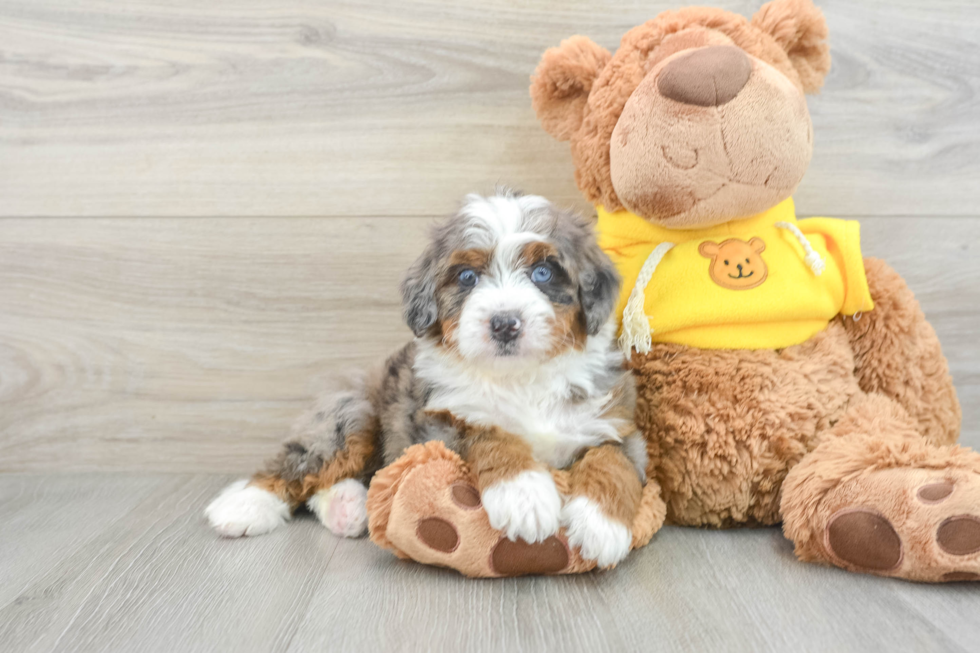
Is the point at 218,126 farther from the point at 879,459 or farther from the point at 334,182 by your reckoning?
the point at 879,459

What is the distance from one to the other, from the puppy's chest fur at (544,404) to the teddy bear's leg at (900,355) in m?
0.71

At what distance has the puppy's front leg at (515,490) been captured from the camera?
4.47 feet

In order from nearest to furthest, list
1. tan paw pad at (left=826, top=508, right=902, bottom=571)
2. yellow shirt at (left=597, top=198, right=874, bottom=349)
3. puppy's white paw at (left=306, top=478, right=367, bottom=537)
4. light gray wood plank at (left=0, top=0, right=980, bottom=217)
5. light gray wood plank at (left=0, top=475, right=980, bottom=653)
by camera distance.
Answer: light gray wood plank at (left=0, top=475, right=980, bottom=653) → tan paw pad at (left=826, top=508, right=902, bottom=571) → yellow shirt at (left=597, top=198, right=874, bottom=349) → puppy's white paw at (left=306, top=478, right=367, bottom=537) → light gray wood plank at (left=0, top=0, right=980, bottom=217)

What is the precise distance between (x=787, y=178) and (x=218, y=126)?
1.75 metres

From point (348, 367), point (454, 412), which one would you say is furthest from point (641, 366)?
point (348, 367)

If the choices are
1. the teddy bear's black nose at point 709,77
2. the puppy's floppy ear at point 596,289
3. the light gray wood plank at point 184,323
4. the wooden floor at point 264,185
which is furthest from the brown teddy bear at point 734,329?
the light gray wood plank at point 184,323

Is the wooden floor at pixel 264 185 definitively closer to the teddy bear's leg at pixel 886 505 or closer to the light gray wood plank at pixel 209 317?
the light gray wood plank at pixel 209 317

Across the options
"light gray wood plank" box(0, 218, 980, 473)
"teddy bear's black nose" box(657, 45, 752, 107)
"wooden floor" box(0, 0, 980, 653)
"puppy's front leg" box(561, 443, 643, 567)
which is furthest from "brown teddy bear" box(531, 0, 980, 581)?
"light gray wood plank" box(0, 218, 980, 473)

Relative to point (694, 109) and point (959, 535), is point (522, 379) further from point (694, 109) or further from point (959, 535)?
point (959, 535)

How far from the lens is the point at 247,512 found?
1815 millimetres

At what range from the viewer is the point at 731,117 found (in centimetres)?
154

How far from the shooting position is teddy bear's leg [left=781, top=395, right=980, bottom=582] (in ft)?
4.25

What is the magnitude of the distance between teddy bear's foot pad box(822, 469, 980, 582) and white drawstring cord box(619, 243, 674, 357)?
53 cm

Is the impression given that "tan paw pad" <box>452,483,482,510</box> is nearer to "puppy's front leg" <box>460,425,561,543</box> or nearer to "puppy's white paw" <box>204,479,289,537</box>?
"puppy's front leg" <box>460,425,561,543</box>
